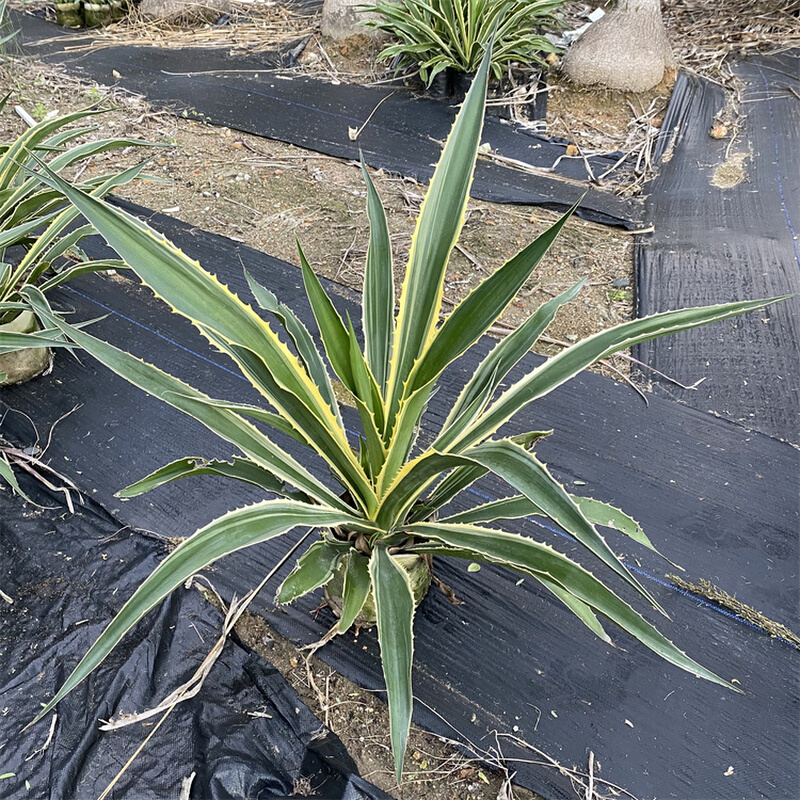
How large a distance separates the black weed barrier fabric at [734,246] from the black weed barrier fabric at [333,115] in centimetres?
27

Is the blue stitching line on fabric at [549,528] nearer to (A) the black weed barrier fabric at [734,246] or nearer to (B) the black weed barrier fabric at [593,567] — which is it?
(B) the black weed barrier fabric at [593,567]

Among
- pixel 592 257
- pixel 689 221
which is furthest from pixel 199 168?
pixel 689 221

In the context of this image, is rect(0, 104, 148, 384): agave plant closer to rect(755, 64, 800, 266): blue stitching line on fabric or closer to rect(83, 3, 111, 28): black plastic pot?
A: rect(755, 64, 800, 266): blue stitching line on fabric

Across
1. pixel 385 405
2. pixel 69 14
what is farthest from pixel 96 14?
pixel 385 405

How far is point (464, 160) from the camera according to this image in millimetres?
958

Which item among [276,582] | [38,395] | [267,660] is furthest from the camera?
[38,395]

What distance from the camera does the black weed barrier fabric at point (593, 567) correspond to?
1141 millimetres

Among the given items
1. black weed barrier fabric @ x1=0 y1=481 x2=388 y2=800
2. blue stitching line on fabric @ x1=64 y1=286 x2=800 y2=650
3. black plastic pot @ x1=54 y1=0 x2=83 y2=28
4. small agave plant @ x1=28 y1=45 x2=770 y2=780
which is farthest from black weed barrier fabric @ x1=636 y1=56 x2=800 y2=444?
black plastic pot @ x1=54 y1=0 x2=83 y2=28

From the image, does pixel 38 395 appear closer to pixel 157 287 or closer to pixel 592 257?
pixel 157 287

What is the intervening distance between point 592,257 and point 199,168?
184 cm

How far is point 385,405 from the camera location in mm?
1063

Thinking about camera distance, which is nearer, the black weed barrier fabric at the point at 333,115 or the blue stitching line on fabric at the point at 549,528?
the blue stitching line on fabric at the point at 549,528

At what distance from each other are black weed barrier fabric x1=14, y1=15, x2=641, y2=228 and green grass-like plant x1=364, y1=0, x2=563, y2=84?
23 centimetres

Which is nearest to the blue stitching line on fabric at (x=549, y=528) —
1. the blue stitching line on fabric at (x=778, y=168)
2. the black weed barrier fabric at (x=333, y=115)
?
the black weed barrier fabric at (x=333, y=115)
